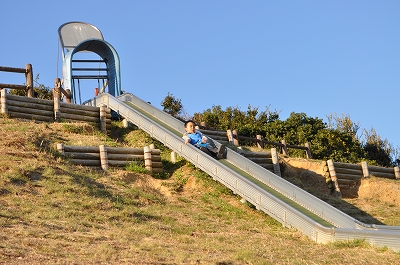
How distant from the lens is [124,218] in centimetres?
1465

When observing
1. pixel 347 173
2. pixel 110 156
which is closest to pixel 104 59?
pixel 110 156

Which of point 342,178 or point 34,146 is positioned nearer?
point 34,146

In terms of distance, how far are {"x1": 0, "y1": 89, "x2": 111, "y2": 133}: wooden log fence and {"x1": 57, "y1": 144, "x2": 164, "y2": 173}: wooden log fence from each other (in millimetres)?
4464

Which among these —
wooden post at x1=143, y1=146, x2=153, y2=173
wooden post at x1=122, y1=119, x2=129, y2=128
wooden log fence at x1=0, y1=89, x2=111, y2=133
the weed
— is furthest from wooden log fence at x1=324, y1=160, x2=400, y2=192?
wooden log fence at x1=0, y1=89, x2=111, y2=133

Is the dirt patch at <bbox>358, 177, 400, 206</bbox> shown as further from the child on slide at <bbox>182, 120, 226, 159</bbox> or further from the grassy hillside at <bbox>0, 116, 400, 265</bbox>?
the child on slide at <bbox>182, 120, 226, 159</bbox>

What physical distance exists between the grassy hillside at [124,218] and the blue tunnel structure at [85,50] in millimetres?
7187

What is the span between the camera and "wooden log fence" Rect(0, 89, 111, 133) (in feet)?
76.4

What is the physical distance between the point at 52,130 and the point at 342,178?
10.3 metres

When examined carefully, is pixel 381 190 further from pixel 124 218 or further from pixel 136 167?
pixel 124 218

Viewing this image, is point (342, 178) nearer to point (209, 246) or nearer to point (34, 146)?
point (34, 146)

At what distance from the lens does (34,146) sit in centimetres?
1930

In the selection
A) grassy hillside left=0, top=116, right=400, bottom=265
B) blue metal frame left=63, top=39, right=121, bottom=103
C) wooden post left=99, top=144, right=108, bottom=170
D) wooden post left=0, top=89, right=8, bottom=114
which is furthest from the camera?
blue metal frame left=63, top=39, right=121, bottom=103

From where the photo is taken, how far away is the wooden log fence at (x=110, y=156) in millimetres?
19531

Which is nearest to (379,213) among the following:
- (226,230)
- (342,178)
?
(342,178)
